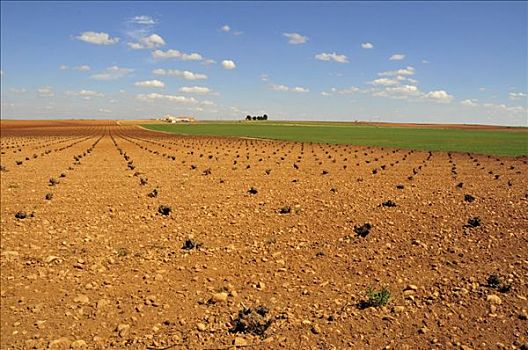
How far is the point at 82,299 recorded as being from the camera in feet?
27.9

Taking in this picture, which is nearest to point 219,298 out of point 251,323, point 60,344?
point 251,323

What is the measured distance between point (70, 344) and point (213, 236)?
5.47m

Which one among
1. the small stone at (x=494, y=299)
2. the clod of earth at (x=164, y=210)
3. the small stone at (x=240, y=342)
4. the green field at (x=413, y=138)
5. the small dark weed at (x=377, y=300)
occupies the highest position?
the green field at (x=413, y=138)

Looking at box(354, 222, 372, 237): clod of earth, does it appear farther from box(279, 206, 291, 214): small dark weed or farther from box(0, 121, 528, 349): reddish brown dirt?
box(279, 206, 291, 214): small dark weed

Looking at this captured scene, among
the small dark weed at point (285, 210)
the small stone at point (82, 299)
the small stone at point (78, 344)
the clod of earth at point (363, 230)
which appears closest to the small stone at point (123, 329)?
the small stone at point (78, 344)

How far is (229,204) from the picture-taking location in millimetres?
16266

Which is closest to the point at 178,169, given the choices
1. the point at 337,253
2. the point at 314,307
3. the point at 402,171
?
the point at 402,171

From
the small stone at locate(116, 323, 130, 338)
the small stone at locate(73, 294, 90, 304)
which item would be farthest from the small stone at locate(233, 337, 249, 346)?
the small stone at locate(73, 294, 90, 304)

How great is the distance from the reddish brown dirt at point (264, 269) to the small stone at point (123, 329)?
33mm

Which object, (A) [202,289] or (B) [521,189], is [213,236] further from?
(B) [521,189]

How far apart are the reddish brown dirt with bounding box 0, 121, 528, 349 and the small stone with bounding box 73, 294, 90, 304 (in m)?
0.04

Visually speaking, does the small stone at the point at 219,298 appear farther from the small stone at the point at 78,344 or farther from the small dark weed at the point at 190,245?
the small dark weed at the point at 190,245

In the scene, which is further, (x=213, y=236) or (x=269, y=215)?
(x=269, y=215)

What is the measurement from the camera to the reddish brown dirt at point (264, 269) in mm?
7145
